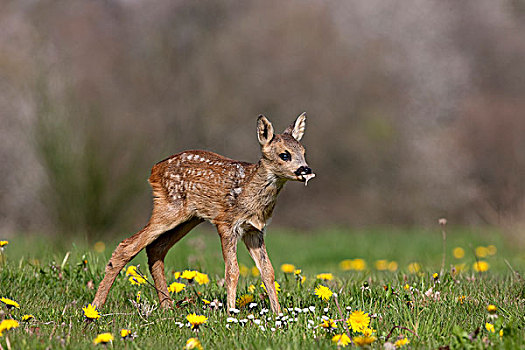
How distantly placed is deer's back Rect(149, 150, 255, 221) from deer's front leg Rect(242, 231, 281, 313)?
0.36 meters

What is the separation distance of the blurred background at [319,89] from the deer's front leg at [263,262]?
43.5ft

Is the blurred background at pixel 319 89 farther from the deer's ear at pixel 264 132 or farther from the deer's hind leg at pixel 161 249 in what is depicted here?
the deer's ear at pixel 264 132

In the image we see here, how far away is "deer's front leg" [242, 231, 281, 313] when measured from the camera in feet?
16.9

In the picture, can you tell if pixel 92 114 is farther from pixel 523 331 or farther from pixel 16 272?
pixel 523 331

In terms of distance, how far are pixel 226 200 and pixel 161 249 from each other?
36.6 inches

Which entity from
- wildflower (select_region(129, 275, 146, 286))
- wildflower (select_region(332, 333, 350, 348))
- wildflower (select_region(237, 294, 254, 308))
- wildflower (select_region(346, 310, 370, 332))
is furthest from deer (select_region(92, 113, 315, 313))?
wildflower (select_region(332, 333, 350, 348))

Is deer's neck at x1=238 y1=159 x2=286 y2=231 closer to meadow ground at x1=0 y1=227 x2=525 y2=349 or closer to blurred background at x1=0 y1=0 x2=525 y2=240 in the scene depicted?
meadow ground at x1=0 y1=227 x2=525 y2=349

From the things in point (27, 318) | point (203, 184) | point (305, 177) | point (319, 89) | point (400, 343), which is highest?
point (319, 89)

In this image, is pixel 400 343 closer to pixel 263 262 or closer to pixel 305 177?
pixel 305 177

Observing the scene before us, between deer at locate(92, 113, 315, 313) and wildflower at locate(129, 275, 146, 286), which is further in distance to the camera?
wildflower at locate(129, 275, 146, 286)

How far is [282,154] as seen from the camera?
5.10 meters

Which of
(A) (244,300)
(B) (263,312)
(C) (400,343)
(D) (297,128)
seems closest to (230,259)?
(A) (244,300)

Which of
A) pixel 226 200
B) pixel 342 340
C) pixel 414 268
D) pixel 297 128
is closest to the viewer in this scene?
pixel 342 340

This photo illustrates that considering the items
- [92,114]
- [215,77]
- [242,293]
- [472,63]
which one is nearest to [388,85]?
[472,63]
